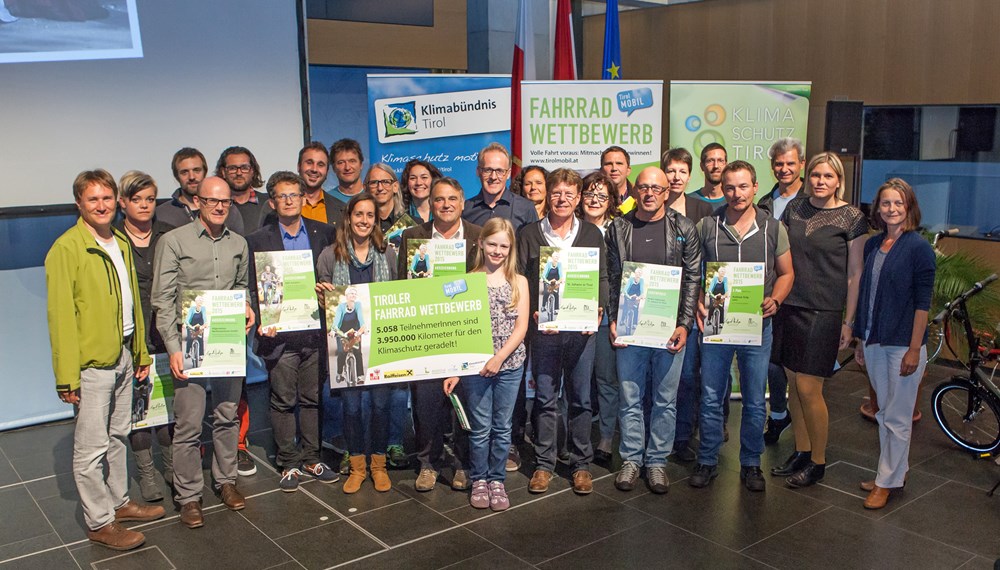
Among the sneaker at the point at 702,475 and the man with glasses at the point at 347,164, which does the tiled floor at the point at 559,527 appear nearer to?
the sneaker at the point at 702,475

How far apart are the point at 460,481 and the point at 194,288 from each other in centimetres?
166

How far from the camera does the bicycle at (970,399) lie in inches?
190

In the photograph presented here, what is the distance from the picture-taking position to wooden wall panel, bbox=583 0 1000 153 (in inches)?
256

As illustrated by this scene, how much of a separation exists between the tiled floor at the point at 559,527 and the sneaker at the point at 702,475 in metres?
0.05

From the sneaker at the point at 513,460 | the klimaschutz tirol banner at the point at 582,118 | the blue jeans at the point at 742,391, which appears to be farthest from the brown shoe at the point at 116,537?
the klimaschutz tirol banner at the point at 582,118

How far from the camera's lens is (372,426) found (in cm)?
449

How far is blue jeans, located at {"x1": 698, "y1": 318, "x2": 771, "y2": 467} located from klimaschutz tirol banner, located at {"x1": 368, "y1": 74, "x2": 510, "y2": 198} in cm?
290

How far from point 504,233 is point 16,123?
3.28 meters

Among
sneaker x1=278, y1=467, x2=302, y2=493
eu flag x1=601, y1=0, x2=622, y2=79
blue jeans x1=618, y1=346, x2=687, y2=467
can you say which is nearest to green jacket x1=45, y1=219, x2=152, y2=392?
sneaker x1=278, y1=467, x2=302, y2=493

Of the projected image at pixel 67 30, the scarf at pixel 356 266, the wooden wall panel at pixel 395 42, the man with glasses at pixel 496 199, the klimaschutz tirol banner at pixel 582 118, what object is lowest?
the scarf at pixel 356 266

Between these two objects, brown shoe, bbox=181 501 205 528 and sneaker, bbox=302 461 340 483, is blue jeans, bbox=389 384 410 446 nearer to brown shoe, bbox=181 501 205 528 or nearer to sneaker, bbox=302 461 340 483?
sneaker, bbox=302 461 340 483

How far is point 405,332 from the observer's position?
13.7ft

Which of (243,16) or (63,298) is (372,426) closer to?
(63,298)

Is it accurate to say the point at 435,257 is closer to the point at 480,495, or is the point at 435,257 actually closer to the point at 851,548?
the point at 480,495
